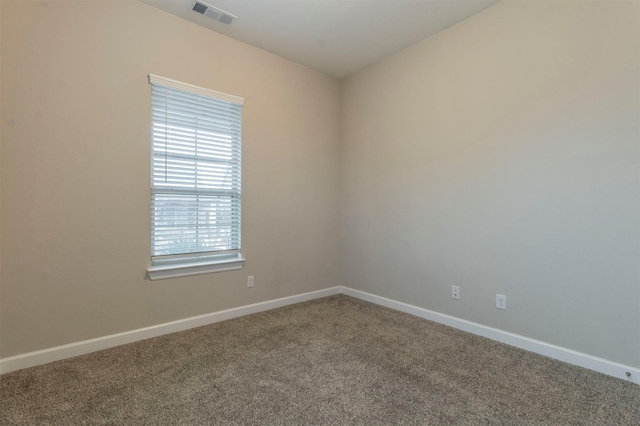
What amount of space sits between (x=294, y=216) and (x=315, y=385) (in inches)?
81.2

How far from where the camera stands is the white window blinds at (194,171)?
8.93ft

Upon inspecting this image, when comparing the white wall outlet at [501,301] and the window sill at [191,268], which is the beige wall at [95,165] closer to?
the window sill at [191,268]

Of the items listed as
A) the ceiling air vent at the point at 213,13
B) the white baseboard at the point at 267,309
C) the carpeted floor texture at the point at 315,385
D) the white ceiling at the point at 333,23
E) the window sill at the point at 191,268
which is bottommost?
the carpeted floor texture at the point at 315,385

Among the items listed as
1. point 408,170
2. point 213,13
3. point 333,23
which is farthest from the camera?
point 408,170

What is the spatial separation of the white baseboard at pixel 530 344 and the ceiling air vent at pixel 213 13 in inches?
129

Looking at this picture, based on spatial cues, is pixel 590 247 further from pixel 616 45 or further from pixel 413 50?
pixel 413 50

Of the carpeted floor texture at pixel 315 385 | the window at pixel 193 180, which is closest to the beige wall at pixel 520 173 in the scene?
the carpeted floor texture at pixel 315 385

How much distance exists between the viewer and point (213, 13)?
2.71 m

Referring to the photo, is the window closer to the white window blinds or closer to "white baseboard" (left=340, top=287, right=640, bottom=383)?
the white window blinds

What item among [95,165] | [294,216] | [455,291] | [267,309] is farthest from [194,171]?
[455,291]

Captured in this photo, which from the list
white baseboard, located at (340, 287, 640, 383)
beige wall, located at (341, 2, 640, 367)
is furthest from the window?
white baseboard, located at (340, 287, 640, 383)

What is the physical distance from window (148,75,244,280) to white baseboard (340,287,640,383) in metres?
1.90

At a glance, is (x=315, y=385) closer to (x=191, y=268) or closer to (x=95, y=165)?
(x=191, y=268)

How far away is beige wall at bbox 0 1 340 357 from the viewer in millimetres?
2129
